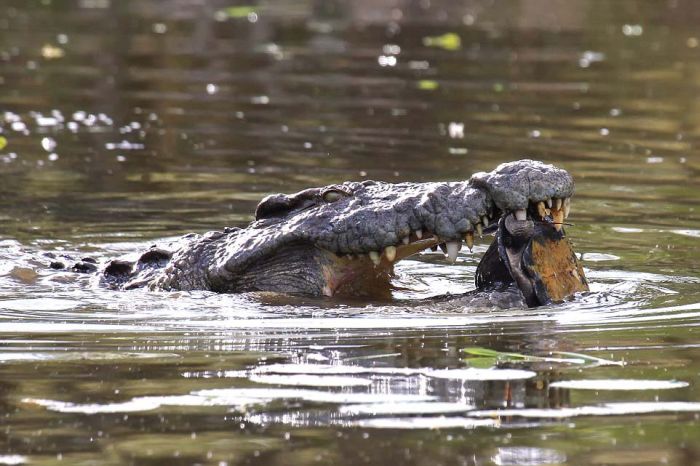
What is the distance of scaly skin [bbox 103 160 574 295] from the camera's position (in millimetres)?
7039

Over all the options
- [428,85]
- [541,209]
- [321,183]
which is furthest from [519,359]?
[428,85]

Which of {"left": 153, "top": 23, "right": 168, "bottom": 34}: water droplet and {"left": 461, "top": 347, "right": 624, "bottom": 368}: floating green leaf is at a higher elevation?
{"left": 153, "top": 23, "right": 168, "bottom": 34}: water droplet

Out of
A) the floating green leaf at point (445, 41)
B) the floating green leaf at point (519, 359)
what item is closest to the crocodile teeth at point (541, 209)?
the floating green leaf at point (519, 359)

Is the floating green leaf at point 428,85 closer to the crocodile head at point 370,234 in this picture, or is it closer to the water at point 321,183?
the water at point 321,183

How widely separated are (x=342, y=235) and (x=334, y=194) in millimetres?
292

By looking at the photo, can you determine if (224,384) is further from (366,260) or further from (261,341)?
(366,260)

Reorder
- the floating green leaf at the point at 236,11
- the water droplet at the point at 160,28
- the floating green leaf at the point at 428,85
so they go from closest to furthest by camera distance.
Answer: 1. the floating green leaf at the point at 428,85
2. the water droplet at the point at 160,28
3. the floating green leaf at the point at 236,11

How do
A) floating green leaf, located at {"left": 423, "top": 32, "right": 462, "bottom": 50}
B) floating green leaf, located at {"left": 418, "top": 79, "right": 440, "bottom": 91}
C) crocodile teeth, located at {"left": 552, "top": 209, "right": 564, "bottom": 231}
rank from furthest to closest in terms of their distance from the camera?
floating green leaf, located at {"left": 423, "top": 32, "right": 462, "bottom": 50} < floating green leaf, located at {"left": 418, "top": 79, "right": 440, "bottom": 91} < crocodile teeth, located at {"left": 552, "top": 209, "right": 564, "bottom": 231}

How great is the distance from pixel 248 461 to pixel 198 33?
19.9 metres

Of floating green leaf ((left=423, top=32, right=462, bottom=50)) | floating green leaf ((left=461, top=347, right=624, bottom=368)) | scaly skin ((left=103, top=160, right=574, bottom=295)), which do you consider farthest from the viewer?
floating green leaf ((left=423, top=32, right=462, bottom=50))

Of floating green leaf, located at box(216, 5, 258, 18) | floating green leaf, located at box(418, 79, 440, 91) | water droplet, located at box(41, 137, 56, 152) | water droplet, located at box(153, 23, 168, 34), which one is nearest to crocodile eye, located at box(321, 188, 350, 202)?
water droplet, located at box(41, 137, 56, 152)

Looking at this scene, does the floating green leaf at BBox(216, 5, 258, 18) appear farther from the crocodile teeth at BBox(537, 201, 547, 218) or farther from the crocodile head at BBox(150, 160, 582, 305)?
the crocodile teeth at BBox(537, 201, 547, 218)

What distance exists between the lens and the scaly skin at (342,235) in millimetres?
7039

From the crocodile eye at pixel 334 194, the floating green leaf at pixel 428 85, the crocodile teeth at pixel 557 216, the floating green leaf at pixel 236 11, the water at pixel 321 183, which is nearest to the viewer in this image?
the water at pixel 321 183
